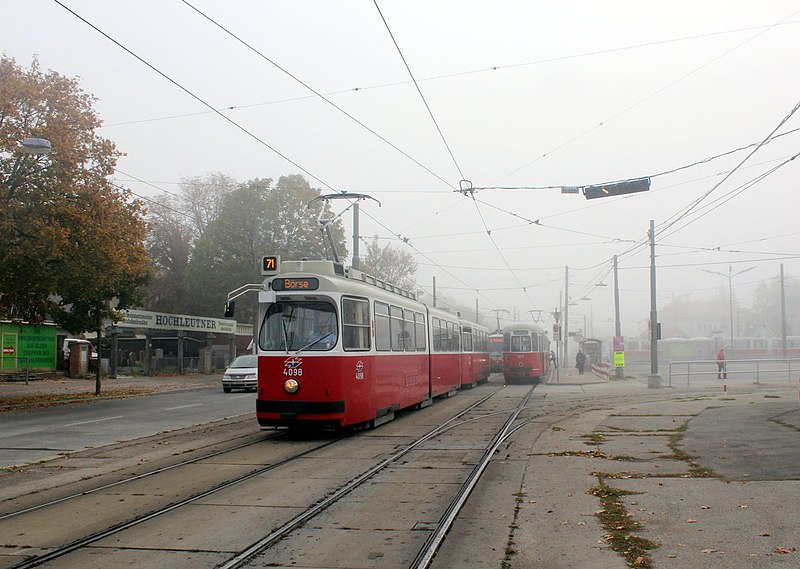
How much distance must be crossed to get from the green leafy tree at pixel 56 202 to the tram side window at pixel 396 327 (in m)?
10.2

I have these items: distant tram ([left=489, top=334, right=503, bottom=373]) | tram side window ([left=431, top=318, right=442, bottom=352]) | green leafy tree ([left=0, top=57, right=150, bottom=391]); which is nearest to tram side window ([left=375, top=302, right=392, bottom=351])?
tram side window ([left=431, top=318, right=442, bottom=352])

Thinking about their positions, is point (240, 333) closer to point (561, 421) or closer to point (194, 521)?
point (561, 421)

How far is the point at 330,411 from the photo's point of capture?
45.9ft

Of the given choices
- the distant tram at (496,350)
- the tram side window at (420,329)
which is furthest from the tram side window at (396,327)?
the distant tram at (496,350)

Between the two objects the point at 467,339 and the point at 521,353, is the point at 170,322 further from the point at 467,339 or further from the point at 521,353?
the point at 467,339

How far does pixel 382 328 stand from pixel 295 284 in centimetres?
278

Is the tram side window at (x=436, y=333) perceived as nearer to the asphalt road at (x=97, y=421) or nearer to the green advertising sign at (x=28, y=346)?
the asphalt road at (x=97, y=421)

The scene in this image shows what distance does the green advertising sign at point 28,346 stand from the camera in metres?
35.6

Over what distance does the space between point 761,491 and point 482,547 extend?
3.96 metres

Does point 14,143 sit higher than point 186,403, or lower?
higher

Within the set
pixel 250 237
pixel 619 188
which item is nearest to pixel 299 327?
pixel 619 188

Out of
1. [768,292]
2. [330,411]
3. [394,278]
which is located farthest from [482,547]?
[768,292]

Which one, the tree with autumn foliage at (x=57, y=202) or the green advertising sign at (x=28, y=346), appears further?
the green advertising sign at (x=28, y=346)

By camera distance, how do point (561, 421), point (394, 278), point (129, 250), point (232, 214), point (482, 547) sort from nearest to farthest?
point (482, 547) → point (561, 421) → point (129, 250) → point (232, 214) → point (394, 278)
